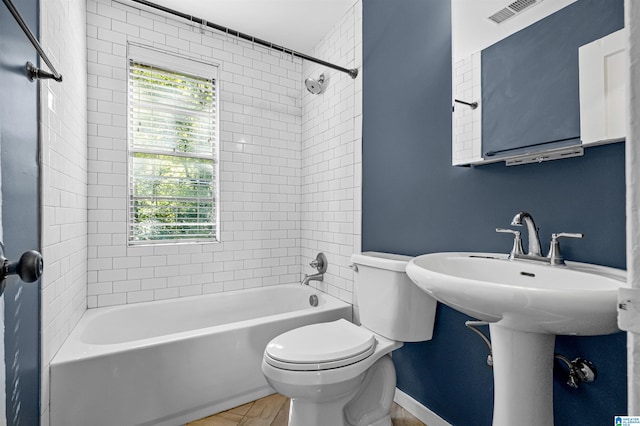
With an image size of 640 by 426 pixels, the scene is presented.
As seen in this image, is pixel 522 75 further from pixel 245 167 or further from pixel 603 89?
Result: pixel 245 167

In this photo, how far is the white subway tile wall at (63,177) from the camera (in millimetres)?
1339

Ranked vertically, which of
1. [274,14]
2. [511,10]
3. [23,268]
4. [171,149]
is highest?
[274,14]

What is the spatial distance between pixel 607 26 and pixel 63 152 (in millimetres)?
2318

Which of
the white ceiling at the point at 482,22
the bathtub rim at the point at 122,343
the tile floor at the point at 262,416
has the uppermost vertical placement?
the white ceiling at the point at 482,22

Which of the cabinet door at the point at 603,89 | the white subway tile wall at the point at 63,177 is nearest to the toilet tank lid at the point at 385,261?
the cabinet door at the point at 603,89

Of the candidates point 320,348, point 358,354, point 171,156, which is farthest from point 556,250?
point 171,156

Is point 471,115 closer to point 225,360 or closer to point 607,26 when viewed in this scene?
point 607,26

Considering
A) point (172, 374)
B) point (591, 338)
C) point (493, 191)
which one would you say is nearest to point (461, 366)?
point (591, 338)

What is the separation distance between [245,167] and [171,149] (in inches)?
23.2

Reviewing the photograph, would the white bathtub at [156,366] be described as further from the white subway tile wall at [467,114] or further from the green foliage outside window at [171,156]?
the white subway tile wall at [467,114]

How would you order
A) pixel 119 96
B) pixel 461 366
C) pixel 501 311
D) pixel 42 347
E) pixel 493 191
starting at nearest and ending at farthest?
pixel 501 311 → pixel 42 347 → pixel 493 191 → pixel 461 366 → pixel 119 96

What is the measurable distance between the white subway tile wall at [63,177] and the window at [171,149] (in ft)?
1.06

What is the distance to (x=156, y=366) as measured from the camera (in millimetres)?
1637

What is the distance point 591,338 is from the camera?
111 centimetres
